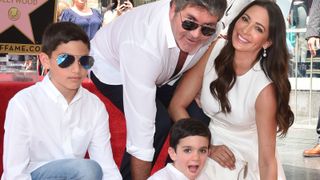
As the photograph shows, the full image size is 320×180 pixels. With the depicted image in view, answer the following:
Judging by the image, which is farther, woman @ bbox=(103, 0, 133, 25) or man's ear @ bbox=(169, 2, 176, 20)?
woman @ bbox=(103, 0, 133, 25)

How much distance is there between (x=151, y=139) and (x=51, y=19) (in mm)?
1159

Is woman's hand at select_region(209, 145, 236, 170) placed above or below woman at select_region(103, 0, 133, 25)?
below

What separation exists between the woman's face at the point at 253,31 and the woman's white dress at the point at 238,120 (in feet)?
0.38

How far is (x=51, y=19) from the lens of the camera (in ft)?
8.96

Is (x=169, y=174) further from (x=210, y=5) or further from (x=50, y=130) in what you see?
(x=210, y=5)

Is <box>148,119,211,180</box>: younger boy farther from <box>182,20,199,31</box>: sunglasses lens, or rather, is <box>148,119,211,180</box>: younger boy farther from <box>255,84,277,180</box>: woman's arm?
<box>182,20,199,31</box>: sunglasses lens

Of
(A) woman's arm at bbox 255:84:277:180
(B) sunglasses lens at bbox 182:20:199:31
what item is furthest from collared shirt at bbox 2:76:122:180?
(A) woman's arm at bbox 255:84:277:180

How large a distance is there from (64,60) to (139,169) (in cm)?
58

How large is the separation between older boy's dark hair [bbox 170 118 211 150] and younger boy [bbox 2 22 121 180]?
282mm

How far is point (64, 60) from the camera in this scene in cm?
177

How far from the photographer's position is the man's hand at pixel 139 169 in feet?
6.57

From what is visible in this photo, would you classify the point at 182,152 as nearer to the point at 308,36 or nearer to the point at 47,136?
the point at 47,136

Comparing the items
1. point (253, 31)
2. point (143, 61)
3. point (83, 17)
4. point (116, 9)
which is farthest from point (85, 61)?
point (116, 9)

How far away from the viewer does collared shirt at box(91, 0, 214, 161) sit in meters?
1.83
